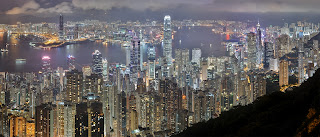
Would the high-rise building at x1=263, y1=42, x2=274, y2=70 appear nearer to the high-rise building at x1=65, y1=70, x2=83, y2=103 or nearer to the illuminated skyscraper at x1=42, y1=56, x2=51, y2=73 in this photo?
the high-rise building at x1=65, y1=70, x2=83, y2=103

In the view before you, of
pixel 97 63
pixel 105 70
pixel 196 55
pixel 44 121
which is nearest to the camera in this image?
pixel 44 121

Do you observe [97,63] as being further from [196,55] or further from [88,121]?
[88,121]

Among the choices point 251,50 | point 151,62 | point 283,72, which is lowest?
point 283,72

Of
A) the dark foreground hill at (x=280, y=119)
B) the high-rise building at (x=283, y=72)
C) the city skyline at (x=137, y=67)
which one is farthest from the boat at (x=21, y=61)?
the dark foreground hill at (x=280, y=119)

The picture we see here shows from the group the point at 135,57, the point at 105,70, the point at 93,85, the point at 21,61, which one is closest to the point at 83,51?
the point at 105,70

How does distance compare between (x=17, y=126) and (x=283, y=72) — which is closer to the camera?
(x=17, y=126)

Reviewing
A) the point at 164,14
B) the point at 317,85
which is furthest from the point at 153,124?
the point at 317,85

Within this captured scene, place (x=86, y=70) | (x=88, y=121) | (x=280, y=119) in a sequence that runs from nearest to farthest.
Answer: (x=280, y=119)
(x=88, y=121)
(x=86, y=70)
